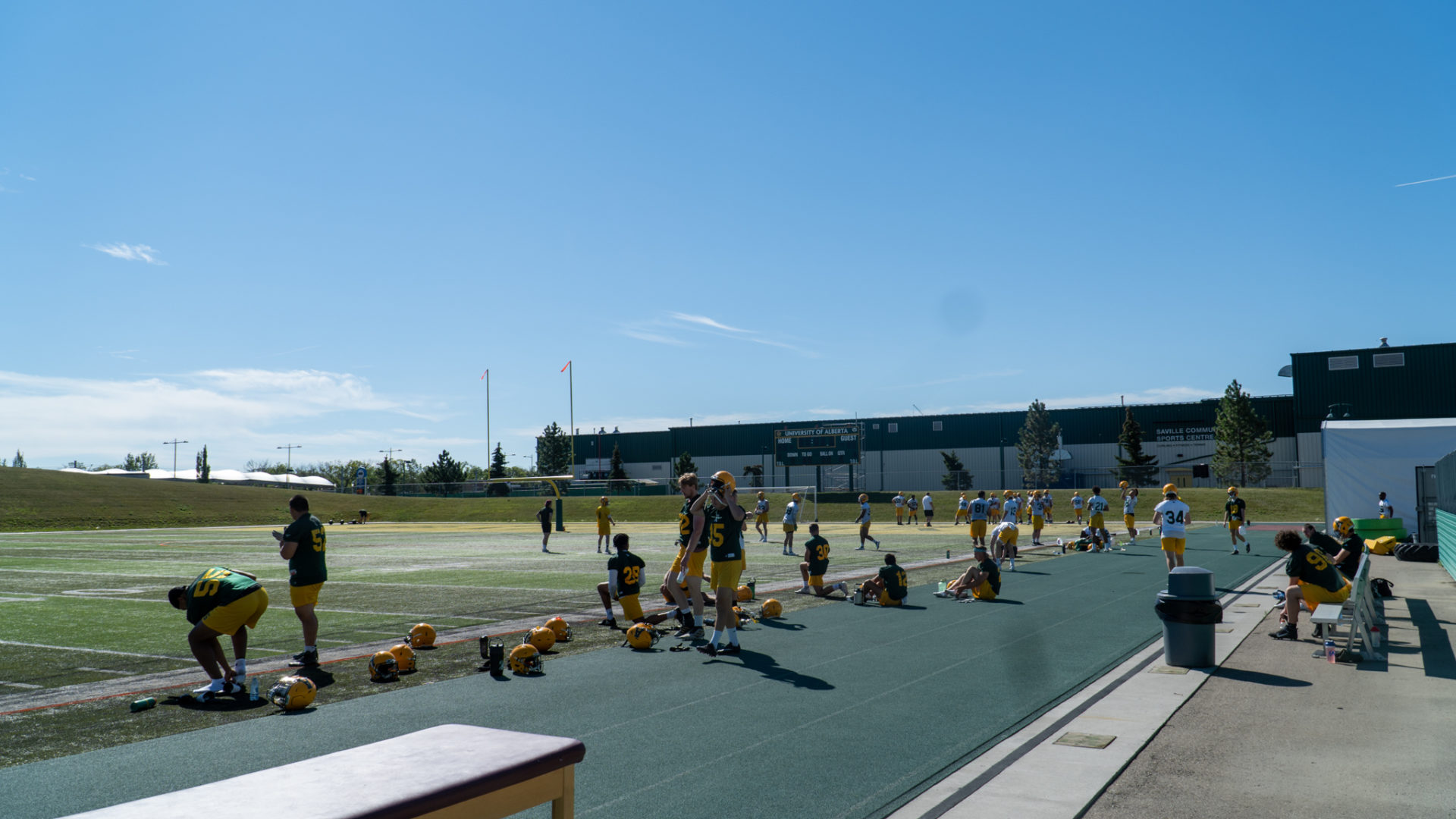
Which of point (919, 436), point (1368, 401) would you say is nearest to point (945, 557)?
point (1368, 401)

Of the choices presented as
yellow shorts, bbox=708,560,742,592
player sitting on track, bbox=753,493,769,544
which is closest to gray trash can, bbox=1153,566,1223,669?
yellow shorts, bbox=708,560,742,592

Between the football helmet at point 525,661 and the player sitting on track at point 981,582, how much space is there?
8514 mm

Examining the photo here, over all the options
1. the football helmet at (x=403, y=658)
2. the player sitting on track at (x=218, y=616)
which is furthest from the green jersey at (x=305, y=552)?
the football helmet at (x=403, y=658)

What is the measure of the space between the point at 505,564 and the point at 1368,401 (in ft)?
171

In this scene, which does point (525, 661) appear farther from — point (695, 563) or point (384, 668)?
point (695, 563)

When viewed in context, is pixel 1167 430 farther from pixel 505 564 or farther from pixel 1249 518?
pixel 505 564

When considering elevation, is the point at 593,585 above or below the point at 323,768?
below

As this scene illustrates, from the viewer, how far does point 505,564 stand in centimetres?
2533

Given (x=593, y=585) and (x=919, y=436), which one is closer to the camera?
(x=593, y=585)

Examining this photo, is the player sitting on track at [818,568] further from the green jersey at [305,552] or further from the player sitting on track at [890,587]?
the green jersey at [305,552]

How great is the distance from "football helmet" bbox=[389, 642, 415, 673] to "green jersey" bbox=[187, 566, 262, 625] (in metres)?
1.57

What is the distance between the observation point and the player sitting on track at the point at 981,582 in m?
15.7

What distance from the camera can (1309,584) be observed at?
11445 mm

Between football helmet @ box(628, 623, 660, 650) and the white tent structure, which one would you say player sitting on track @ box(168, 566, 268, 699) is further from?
the white tent structure
